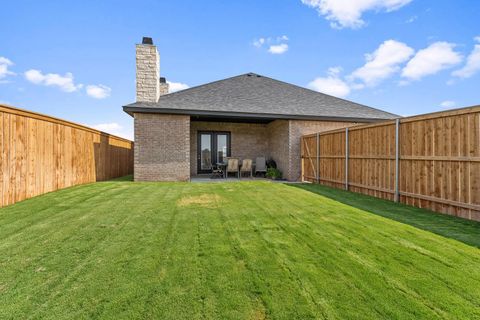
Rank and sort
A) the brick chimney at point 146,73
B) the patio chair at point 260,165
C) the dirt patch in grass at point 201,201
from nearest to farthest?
the dirt patch in grass at point 201,201 < the brick chimney at point 146,73 < the patio chair at point 260,165

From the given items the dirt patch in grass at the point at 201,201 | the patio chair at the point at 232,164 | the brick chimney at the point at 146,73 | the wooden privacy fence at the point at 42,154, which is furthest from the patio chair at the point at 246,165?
the wooden privacy fence at the point at 42,154

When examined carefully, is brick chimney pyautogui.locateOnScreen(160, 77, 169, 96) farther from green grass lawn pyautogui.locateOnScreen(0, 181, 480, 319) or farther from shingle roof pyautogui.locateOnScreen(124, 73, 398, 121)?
green grass lawn pyautogui.locateOnScreen(0, 181, 480, 319)

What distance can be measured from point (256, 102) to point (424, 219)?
27.9 ft

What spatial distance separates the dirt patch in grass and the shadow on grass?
3060 millimetres

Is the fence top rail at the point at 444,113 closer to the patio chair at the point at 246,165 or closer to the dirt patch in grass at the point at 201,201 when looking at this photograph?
the dirt patch in grass at the point at 201,201

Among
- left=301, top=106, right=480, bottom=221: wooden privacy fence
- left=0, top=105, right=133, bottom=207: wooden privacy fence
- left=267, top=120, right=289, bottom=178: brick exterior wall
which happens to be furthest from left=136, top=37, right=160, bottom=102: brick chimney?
left=301, top=106, right=480, bottom=221: wooden privacy fence

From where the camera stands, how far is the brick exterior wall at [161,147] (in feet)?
31.5

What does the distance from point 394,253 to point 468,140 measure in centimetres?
301

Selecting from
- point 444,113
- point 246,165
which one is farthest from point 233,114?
point 444,113

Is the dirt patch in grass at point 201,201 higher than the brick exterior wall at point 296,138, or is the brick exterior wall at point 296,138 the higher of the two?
the brick exterior wall at point 296,138

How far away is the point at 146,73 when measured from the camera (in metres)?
10.1

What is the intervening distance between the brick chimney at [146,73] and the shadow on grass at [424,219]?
807cm

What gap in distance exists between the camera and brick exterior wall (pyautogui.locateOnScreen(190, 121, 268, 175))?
12594 mm

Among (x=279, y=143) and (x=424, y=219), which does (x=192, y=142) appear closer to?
(x=279, y=143)
